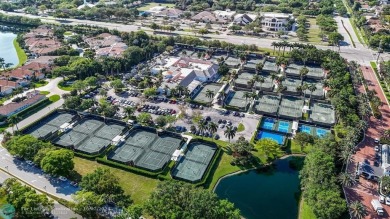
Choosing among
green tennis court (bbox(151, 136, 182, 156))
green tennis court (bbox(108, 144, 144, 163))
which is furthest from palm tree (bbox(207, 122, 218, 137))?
green tennis court (bbox(108, 144, 144, 163))

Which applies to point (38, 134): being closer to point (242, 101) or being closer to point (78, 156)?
point (78, 156)

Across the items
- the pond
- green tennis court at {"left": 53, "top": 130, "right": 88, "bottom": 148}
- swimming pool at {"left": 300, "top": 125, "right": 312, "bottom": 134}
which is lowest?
the pond

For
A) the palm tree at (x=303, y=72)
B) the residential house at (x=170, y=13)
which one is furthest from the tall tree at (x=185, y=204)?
the residential house at (x=170, y=13)

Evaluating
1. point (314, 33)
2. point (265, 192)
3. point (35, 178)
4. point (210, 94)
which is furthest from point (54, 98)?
point (314, 33)

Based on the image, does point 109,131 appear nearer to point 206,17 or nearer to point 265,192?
point 265,192

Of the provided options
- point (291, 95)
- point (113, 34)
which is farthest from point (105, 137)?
point (113, 34)

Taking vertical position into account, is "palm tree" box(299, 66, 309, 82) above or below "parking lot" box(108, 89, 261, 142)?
above

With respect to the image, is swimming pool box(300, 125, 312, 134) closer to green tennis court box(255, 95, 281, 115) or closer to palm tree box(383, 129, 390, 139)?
green tennis court box(255, 95, 281, 115)

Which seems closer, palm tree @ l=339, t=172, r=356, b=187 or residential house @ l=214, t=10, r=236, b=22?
palm tree @ l=339, t=172, r=356, b=187
